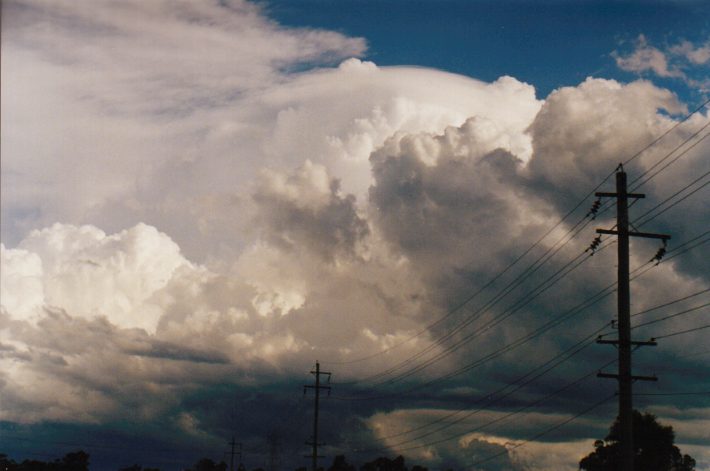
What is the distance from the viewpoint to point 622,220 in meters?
40.8

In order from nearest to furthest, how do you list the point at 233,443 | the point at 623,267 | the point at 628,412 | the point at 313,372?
1. the point at 628,412
2. the point at 623,267
3. the point at 313,372
4. the point at 233,443

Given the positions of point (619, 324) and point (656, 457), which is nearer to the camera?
point (619, 324)

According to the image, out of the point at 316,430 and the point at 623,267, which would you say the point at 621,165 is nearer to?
the point at 623,267

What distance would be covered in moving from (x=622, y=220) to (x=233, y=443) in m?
159

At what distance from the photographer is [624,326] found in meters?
38.0

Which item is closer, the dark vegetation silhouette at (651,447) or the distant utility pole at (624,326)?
the distant utility pole at (624,326)

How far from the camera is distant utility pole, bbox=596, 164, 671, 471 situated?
36.4 metres

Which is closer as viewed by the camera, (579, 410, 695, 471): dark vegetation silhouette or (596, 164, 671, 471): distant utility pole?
(596, 164, 671, 471): distant utility pole

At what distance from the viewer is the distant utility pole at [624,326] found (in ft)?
120

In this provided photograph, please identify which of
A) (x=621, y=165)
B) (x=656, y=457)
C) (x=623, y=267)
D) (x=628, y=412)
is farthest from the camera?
(x=656, y=457)

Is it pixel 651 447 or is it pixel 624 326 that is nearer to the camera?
pixel 624 326

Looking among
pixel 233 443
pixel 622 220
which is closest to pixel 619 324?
pixel 622 220

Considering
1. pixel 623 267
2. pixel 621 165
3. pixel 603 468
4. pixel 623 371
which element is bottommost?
pixel 603 468

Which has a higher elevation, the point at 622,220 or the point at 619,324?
the point at 622,220
